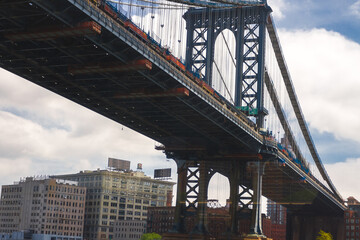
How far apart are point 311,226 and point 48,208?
7785cm

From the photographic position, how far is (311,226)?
185375 mm

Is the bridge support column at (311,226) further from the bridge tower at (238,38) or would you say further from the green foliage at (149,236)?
the bridge tower at (238,38)

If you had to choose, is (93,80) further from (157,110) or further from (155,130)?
(155,130)

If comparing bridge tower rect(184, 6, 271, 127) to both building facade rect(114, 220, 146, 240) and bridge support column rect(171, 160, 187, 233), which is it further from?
building facade rect(114, 220, 146, 240)

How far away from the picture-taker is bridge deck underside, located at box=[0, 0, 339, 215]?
45312 millimetres

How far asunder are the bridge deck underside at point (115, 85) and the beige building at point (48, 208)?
99.3m

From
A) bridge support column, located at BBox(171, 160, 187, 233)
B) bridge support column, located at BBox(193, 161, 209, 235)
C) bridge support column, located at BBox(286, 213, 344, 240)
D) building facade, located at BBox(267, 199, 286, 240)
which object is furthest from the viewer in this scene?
bridge support column, located at BBox(286, 213, 344, 240)

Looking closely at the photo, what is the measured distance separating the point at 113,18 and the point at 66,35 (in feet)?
13.0

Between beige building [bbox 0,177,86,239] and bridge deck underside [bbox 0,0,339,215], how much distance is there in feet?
326

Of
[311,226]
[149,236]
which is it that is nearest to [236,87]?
[149,236]

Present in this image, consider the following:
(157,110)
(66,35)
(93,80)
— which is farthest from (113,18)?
(157,110)

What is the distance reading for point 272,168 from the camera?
9212cm

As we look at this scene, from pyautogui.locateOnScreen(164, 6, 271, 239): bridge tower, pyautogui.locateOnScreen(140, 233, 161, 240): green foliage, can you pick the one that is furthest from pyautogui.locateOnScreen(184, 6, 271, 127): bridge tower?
pyautogui.locateOnScreen(140, 233, 161, 240): green foliage

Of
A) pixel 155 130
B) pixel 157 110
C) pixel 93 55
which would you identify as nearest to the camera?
pixel 93 55
